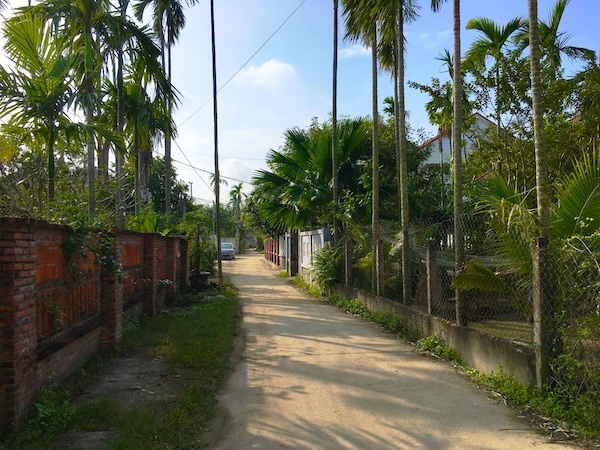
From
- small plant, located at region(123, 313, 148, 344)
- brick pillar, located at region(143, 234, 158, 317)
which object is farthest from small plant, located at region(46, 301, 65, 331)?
brick pillar, located at region(143, 234, 158, 317)

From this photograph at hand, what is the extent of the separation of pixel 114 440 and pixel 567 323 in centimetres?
418

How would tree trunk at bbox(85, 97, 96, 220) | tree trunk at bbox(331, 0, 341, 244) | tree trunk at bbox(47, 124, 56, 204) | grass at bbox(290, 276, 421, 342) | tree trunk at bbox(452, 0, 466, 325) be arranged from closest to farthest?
tree trunk at bbox(452, 0, 466, 325)
tree trunk at bbox(47, 124, 56, 204)
grass at bbox(290, 276, 421, 342)
tree trunk at bbox(85, 97, 96, 220)
tree trunk at bbox(331, 0, 341, 244)

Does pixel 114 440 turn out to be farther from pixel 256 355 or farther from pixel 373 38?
pixel 373 38

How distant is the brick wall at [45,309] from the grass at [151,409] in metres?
0.19

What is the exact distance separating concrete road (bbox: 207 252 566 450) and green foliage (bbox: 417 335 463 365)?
0.19 metres

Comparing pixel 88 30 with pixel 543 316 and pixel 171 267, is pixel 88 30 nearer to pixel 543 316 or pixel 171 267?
pixel 171 267

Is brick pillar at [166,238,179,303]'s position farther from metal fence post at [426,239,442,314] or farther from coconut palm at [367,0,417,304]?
metal fence post at [426,239,442,314]

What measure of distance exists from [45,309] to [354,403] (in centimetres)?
326

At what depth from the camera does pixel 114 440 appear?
395 cm

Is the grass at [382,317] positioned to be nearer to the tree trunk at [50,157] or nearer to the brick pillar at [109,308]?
the brick pillar at [109,308]

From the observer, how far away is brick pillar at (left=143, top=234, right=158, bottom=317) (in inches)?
402

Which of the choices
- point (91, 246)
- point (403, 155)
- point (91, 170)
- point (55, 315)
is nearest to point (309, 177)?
point (403, 155)

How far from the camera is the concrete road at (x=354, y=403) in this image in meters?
4.12

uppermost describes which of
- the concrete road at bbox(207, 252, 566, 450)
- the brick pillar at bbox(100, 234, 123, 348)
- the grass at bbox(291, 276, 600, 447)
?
the brick pillar at bbox(100, 234, 123, 348)
